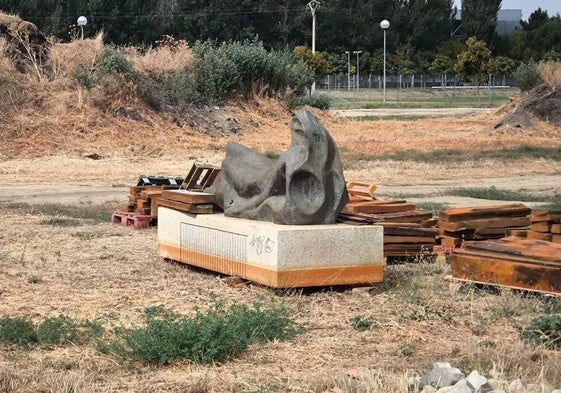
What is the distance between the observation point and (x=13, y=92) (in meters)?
31.4

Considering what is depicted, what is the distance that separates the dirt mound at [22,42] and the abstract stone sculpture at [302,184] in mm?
22662

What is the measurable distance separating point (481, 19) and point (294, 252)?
8883 cm

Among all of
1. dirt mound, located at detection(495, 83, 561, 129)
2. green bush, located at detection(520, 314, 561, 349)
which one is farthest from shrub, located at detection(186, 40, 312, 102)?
green bush, located at detection(520, 314, 561, 349)

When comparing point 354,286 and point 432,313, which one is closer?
point 432,313

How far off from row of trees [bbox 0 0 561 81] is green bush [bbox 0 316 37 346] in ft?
183

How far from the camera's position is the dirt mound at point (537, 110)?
3788 cm

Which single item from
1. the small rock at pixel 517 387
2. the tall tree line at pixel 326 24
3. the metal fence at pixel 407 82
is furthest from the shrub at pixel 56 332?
the metal fence at pixel 407 82

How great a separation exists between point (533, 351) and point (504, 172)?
64.8 ft

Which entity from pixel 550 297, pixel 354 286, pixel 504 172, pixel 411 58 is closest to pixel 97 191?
pixel 504 172

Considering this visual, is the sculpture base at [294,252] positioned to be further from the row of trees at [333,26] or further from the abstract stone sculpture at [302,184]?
the row of trees at [333,26]

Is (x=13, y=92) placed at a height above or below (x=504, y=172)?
above

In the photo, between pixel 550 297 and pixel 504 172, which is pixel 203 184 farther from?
pixel 504 172

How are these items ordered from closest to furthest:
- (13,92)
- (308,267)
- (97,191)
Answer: (308,267)
(97,191)
(13,92)

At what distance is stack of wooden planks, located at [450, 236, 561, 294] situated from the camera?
34.1ft
